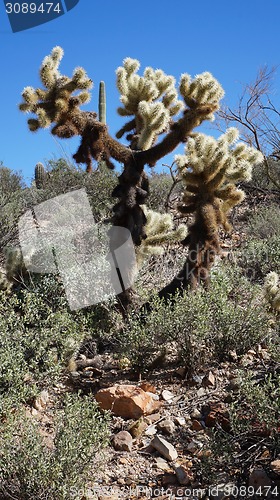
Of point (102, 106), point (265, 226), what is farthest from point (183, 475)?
point (102, 106)

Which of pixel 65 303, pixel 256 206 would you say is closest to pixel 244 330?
pixel 65 303

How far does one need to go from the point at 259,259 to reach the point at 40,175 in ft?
26.5

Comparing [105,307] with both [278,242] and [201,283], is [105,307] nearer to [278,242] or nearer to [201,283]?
[201,283]

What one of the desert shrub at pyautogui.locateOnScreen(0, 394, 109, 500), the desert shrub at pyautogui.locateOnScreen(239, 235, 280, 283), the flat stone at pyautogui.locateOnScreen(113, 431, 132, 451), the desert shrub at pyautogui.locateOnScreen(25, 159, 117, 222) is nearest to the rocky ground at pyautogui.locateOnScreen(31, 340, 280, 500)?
the flat stone at pyautogui.locateOnScreen(113, 431, 132, 451)

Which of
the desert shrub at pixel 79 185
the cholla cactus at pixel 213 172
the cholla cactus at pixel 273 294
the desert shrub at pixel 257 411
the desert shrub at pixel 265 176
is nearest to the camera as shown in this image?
the desert shrub at pixel 257 411

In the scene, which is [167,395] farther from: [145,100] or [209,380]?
[145,100]

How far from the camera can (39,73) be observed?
559cm

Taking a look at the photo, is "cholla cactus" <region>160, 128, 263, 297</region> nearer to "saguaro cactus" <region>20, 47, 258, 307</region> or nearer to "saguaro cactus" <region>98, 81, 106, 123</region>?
"saguaro cactus" <region>20, 47, 258, 307</region>

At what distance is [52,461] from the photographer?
2.95m

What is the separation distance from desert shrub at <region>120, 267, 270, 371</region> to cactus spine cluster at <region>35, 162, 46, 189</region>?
29.4 ft

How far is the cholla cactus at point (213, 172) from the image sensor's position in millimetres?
5707

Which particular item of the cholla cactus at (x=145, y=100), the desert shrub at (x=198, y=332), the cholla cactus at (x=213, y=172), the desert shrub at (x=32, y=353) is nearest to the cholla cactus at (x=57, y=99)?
the cholla cactus at (x=145, y=100)

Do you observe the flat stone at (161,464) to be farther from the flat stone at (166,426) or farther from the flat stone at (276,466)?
the flat stone at (276,466)

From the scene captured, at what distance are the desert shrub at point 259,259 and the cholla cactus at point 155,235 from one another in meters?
1.69
